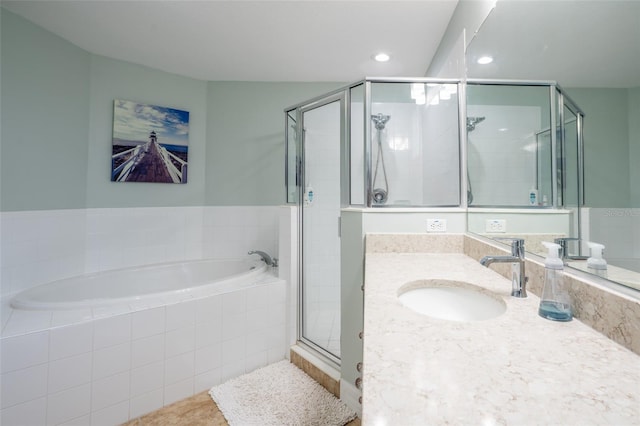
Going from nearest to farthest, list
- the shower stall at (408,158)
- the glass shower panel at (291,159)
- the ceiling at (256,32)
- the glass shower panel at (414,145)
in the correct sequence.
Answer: the shower stall at (408,158), the glass shower panel at (414,145), the ceiling at (256,32), the glass shower panel at (291,159)

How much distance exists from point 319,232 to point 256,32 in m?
1.60

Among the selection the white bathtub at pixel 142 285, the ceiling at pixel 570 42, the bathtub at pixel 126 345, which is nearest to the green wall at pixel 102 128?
the white bathtub at pixel 142 285

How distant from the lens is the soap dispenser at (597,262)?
0.63m

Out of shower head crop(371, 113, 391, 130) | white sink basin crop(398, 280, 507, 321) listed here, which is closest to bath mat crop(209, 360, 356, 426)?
white sink basin crop(398, 280, 507, 321)

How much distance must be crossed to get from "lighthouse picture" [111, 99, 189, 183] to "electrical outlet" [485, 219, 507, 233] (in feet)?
8.60

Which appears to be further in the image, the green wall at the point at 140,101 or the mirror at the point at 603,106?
the green wall at the point at 140,101

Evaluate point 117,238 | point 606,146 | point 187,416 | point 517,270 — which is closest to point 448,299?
point 517,270

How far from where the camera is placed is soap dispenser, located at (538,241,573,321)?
63 centimetres

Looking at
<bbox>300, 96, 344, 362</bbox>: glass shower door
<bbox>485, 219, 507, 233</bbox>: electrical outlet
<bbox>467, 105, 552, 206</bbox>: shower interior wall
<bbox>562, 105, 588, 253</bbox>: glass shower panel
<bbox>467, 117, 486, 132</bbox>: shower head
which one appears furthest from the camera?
<bbox>300, 96, 344, 362</bbox>: glass shower door

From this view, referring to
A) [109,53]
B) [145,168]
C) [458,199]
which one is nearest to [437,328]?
[458,199]

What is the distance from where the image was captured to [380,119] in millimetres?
1749

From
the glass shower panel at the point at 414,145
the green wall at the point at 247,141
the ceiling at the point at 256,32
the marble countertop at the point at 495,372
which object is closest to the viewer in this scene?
the marble countertop at the point at 495,372

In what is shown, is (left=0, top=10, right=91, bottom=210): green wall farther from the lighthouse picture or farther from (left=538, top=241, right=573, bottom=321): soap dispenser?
(left=538, top=241, right=573, bottom=321): soap dispenser

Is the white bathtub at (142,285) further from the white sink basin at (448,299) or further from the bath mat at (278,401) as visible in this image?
the white sink basin at (448,299)
